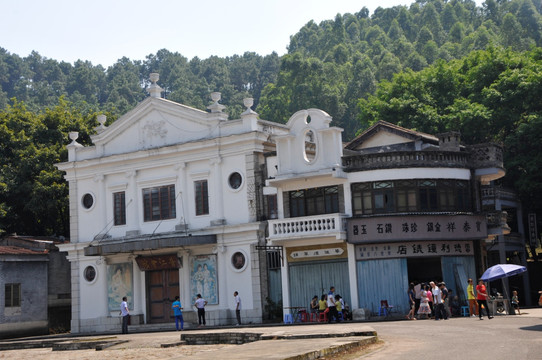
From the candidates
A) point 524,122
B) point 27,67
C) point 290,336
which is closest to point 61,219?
point 524,122

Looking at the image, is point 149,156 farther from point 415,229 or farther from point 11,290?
point 415,229

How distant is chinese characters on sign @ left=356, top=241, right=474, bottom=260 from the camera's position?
31906 mm

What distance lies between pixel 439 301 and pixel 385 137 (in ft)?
34.1

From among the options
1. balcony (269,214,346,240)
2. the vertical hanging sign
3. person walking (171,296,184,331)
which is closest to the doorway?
balcony (269,214,346,240)

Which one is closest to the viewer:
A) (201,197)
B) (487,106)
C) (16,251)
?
(201,197)

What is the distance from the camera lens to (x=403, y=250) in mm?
31891

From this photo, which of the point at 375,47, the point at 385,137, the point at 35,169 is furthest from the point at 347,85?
the point at 385,137

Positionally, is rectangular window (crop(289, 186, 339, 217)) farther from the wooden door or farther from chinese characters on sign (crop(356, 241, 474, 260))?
the wooden door

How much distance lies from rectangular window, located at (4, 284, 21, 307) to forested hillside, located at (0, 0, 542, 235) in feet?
20.1

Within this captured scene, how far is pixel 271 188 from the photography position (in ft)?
114

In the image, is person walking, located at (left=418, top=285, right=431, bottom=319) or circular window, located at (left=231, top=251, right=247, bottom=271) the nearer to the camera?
person walking, located at (left=418, top=285, right=431, bottom=319)

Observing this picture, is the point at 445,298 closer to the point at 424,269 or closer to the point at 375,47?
the point at 424,269

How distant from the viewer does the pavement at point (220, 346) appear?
15930mm

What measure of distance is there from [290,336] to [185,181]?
17.9 meters
